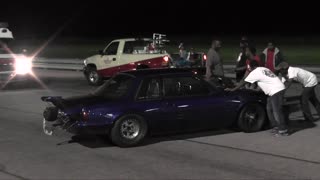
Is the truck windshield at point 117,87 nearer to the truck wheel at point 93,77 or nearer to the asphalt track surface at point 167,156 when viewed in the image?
Answer: the asphalt track surface at point 167,156

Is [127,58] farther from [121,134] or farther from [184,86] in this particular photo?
[121,134]

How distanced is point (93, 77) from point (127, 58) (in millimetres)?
1981

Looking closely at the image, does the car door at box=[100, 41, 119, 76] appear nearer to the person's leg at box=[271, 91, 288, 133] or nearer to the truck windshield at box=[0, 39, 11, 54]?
the truck windshield at box=[0, 39, 11, 54]

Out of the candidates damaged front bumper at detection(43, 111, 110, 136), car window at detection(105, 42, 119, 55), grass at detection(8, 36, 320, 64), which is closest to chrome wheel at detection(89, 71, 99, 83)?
car window at detection(105, 42, 119, 55)

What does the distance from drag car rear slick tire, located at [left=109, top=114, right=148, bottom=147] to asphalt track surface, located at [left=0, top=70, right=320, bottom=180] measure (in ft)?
0.43

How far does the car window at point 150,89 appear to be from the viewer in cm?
948

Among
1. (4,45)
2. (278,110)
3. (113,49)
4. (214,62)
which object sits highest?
(4,45)

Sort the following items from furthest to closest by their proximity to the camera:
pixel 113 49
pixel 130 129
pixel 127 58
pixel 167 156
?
pixel 113 49, pixel 127 58, pixel 130 129, pixel 167 156

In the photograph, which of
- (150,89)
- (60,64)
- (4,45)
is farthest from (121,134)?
(60,64)

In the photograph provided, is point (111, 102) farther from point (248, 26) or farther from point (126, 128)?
point (248, 26)

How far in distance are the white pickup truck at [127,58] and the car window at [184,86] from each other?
9847mm

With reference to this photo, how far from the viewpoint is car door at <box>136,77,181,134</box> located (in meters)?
9.34

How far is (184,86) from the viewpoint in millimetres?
9836

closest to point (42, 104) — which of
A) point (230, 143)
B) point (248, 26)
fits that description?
point (230, 143)
